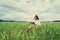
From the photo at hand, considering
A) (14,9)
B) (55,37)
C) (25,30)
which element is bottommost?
(55,37)

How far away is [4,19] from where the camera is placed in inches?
81.7

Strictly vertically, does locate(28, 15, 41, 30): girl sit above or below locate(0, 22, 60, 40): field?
above

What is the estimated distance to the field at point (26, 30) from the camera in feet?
6.32

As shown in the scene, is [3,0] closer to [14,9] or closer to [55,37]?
[14,9]

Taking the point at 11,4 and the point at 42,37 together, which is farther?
the point at 11,4

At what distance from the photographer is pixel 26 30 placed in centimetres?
199

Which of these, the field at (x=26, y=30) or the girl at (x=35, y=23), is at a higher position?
the girl at (x=35, y=23)

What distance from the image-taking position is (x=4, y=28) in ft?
6.57

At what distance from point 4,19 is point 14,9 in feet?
0.65

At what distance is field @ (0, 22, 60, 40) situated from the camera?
1.93 meters

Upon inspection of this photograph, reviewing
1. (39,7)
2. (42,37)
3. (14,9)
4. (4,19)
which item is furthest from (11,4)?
(42,37)

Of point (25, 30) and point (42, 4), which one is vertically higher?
point (42, 4)

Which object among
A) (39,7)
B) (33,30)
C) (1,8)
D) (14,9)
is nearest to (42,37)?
(33,30)

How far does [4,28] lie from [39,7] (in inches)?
22.3
